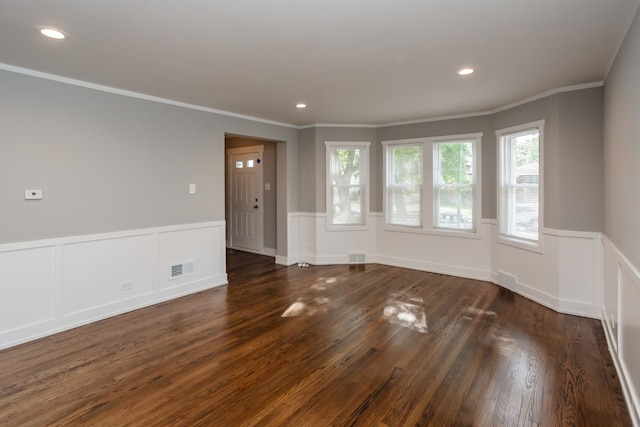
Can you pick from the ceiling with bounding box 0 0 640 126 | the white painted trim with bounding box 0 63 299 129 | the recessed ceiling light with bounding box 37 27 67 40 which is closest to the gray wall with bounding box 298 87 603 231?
the ceiling with bounding box 0 0 640 126

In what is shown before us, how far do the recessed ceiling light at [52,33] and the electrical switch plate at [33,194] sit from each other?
145cm

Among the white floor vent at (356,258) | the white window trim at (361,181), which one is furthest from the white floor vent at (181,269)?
the white floor vent at (356,258)

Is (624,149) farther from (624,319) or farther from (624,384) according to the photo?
(624,384)

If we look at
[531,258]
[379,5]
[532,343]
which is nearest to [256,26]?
[379,5]

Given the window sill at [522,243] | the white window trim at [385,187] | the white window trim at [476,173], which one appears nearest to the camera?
the window sill at [522,243]

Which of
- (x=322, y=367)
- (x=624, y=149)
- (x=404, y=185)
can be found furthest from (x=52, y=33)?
(x=404, y=185)

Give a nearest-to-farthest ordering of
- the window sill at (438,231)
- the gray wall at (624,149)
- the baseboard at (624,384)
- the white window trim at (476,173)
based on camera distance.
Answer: the baseboard at (624,384), the gray wall at (624,149), the white window trim at (476,173), the window sill at (438,231)

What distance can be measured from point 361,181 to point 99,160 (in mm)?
3903

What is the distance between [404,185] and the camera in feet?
18.7

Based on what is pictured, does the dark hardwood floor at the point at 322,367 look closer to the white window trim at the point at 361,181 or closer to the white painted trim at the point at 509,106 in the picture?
→ the white window trim at the point at 361,181

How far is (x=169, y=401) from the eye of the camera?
7.15 feet

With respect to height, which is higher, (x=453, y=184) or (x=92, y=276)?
(x=453, y=184)

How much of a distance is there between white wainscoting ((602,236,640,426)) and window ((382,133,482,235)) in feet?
7.01

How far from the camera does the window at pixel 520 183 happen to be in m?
4.15
